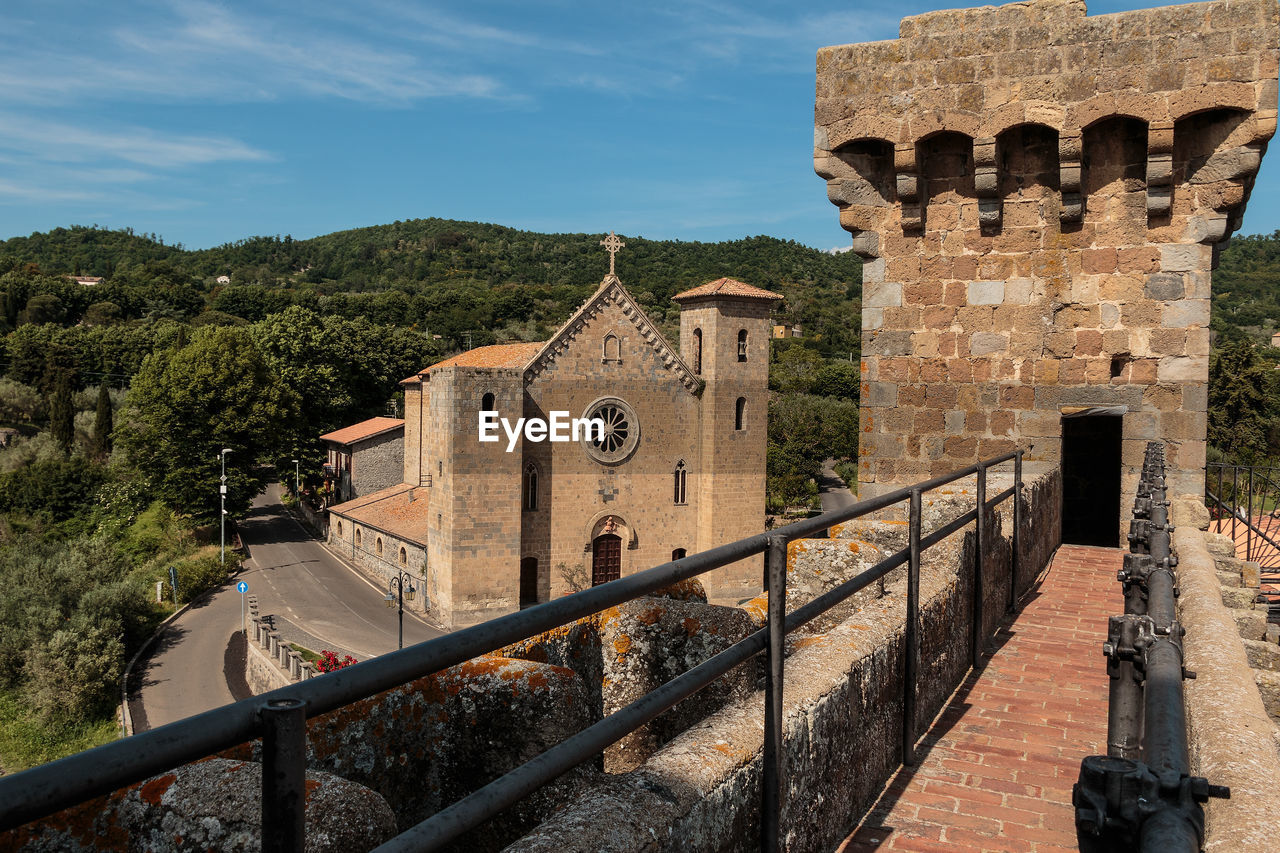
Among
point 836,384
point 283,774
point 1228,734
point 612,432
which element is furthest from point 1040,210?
point 836,384

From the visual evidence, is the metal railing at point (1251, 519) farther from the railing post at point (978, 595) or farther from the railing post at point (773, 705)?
the railing post at point (773, 705)

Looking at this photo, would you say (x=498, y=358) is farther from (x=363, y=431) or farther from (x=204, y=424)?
(x=363, y=431)

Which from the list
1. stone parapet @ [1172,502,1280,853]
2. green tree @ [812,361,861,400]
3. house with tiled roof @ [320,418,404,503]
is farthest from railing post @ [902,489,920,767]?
green tree @ [812,361,861,400]

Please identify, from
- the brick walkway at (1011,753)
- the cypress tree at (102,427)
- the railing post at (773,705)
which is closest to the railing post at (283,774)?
the railing post at (773,705)

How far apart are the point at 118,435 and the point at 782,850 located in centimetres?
4322

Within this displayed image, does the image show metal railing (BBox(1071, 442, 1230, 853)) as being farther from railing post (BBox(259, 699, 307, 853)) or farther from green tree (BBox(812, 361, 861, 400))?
green tree (BBox(812, 361, 861, 400))

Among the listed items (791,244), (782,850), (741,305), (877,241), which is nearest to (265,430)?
(741,305)

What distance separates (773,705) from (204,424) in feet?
134

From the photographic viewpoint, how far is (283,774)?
105cm

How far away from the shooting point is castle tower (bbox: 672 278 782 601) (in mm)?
31641

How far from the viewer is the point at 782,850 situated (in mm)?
2410

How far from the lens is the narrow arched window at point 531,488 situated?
98.5 feet

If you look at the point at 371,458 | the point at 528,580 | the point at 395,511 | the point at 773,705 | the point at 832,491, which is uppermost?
the point at 773,705

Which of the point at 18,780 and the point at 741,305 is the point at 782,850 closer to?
the point at 18,780
